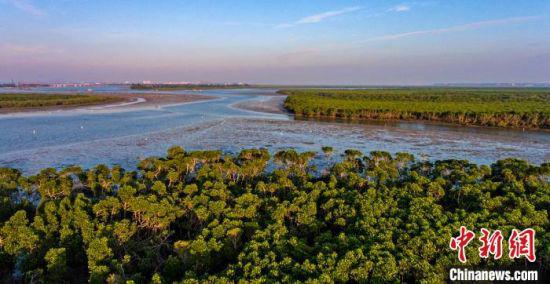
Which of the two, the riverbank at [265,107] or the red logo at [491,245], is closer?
the red logo at [491,245]

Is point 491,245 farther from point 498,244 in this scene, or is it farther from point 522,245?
point 522,245

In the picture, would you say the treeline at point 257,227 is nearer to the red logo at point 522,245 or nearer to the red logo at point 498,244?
the red logo at point 498,244

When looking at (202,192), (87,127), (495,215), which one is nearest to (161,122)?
(87,127)

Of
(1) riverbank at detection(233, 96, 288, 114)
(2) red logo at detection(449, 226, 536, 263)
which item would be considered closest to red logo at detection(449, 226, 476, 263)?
(2) red logo at detection(449, 226, 536, 263)

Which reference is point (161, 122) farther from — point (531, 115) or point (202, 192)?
point (531, 115)

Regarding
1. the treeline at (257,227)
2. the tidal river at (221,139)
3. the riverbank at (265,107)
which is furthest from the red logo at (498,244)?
the riverbank at (265,107)

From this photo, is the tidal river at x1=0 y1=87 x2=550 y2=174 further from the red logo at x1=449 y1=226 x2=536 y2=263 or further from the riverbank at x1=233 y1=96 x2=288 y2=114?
the red logo at x1=449 y1=226 x2=536 y2=263

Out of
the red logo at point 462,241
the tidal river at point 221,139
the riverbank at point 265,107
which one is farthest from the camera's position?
the riverbank at point 265,107
